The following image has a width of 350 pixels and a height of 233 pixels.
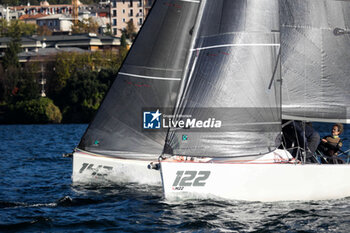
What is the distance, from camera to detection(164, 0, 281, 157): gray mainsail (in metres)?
13.1

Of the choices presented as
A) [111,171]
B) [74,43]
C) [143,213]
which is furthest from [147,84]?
[74,43]

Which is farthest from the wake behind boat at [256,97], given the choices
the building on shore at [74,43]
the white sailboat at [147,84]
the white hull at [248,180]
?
the building on shore at [74,43]

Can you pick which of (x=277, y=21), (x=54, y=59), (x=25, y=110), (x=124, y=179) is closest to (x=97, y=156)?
(x=124, y=179)

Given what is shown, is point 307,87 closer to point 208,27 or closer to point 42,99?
point 208,27

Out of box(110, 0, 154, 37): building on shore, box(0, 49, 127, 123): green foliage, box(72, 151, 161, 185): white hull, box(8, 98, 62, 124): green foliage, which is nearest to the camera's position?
box(72, 151, 161, 185): white hull

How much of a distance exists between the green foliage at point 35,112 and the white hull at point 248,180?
167ft

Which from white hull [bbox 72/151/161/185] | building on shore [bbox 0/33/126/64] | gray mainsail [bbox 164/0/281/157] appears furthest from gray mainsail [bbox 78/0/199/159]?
building on shore [bbox 0/33/126/64]

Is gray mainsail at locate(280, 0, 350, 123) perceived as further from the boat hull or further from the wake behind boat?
the boat hull

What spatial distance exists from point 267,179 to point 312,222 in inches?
54.5

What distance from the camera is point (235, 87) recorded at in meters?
13.2

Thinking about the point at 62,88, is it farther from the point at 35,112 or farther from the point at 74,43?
the point at 74,43

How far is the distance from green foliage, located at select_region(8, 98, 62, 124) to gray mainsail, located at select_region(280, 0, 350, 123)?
165ft

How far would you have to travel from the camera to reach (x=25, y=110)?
63.3 meters

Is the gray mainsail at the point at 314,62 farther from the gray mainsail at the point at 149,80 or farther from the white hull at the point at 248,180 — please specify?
the gray mainsail at the point at 149,80
